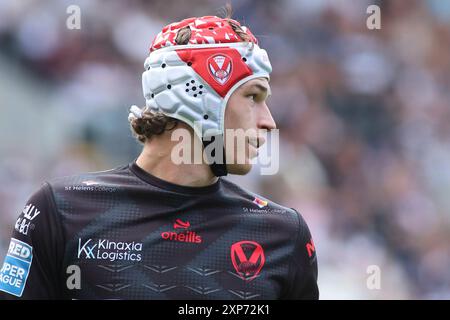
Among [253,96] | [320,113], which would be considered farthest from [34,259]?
[320,113]

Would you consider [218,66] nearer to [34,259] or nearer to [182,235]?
[182,235]

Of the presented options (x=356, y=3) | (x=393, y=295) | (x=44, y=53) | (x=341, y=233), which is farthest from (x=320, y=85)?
(x=44, y=53)

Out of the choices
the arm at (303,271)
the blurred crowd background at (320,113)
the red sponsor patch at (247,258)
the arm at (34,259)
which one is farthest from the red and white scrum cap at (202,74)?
the blurred crowd background at (320,113)

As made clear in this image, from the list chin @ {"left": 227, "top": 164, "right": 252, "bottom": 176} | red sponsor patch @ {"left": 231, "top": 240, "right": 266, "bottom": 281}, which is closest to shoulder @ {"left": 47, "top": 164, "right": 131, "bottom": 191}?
chin @ {"left": 227, "top": 164, "right": 252, "bottom": 176}

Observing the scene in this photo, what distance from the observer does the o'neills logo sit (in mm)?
3209

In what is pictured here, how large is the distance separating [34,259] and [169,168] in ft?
2.10

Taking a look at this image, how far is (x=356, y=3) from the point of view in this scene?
30.2 feet

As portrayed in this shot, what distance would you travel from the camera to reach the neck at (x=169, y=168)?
334 cm

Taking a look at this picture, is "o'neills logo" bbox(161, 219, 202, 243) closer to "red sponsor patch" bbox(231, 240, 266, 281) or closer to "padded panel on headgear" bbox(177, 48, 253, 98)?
"red sponsor patch" bbox(231, 240, 266, 281)

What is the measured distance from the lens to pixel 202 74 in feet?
11.1

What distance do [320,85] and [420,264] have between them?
2094mm

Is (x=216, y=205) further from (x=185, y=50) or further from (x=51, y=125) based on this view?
(x=51, y=125)

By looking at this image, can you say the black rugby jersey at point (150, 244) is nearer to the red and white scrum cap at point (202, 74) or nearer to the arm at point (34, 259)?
the arm at point (34, 259)

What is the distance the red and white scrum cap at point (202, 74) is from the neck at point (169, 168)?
12cm
